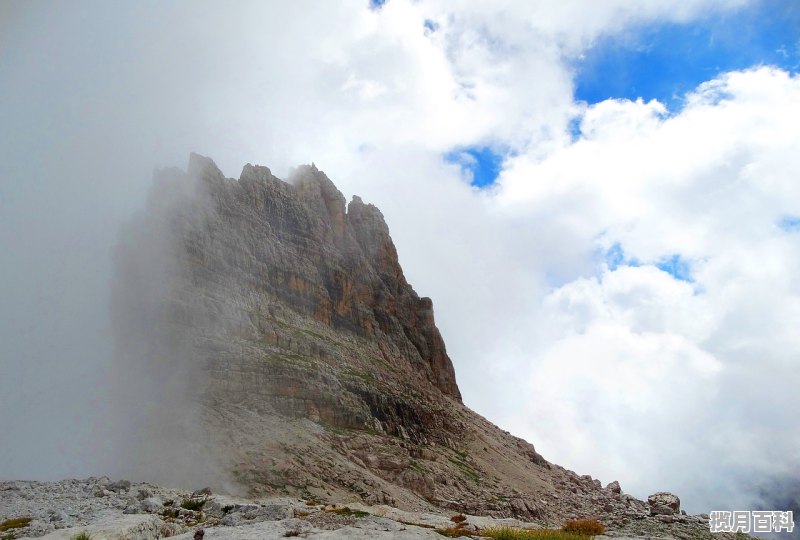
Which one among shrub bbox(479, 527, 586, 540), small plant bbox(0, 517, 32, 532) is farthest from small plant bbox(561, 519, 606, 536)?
small plant bbox(0, 517, 32, 532)

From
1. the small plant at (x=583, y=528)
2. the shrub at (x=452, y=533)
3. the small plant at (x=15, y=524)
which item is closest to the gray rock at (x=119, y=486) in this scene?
the small plant at (x=15, y=524)

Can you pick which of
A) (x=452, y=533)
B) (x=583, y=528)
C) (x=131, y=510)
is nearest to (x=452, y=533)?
(x=452, y=533)

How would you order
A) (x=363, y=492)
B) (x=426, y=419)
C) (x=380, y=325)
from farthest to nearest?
(x=380, y=325) → (x=426, y=419) → (x=363, y=492)

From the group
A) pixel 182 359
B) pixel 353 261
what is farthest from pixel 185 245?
pixel 353 261

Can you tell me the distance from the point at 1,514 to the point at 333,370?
57.5 metres

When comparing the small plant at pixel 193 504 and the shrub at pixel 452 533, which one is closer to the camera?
the shrub at pixel 452 533

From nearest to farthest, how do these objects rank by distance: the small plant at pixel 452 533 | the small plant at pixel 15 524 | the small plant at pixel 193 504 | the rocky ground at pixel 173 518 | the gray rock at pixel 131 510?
the rocky ground at pixel 173 518 < the small plant at pixel 452 533 < the small plant at pixel 15 524 < the gray rock at pixel 131 510 < the small plant at pixel 193 504

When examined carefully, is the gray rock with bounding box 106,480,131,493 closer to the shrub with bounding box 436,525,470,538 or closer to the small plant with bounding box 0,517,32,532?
the small plant with bounding box 0,517,32,532

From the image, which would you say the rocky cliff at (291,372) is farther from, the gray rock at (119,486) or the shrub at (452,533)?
the shrub at (452,533)

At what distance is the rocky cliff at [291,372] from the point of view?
61.4 metres

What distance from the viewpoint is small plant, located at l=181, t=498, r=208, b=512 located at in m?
29.2

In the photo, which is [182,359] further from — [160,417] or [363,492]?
[363,492]

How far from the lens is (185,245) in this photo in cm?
Answer: 8612

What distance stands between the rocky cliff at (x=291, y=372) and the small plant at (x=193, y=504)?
24.3m
